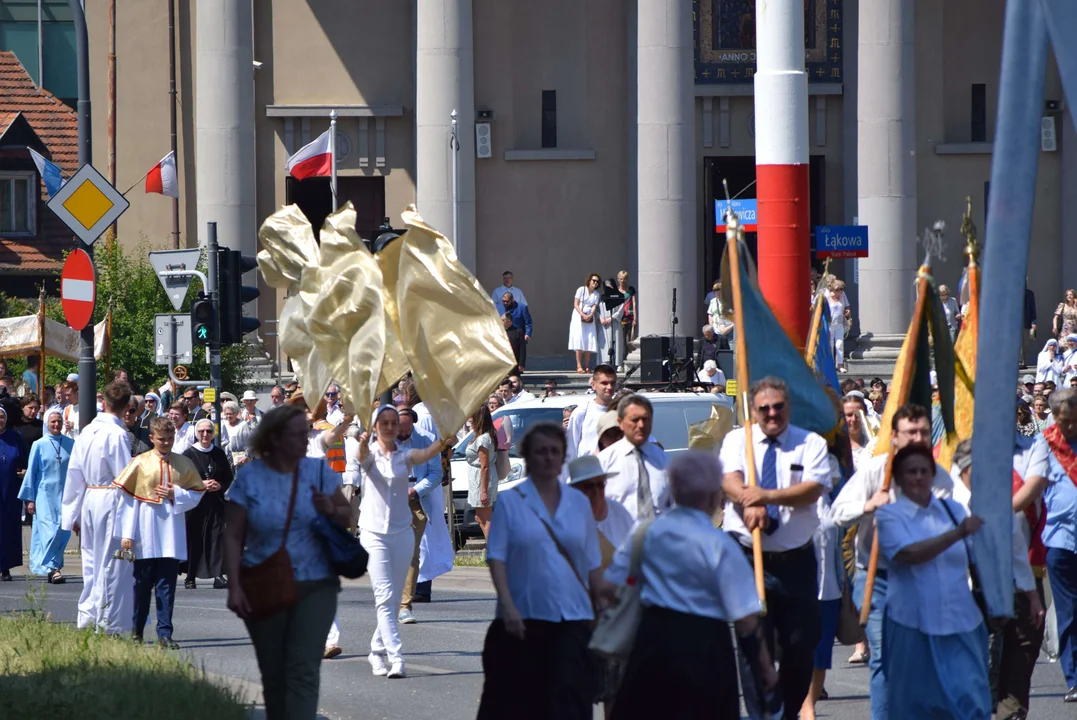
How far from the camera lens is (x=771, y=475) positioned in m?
8.88

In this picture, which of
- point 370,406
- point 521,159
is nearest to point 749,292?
point 370,406

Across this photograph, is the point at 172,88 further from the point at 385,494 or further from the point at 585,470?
the point at 585,470

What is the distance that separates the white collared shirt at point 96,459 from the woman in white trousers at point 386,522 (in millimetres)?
1909

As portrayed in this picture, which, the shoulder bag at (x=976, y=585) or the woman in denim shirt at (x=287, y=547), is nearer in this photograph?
the shoulder bag at (x=976, y=585)

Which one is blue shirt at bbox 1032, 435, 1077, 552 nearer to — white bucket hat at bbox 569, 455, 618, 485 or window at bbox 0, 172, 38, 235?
white bucket hat at bbox 569, 455, 618, 485

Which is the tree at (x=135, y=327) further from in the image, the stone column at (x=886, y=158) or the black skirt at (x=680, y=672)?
the black skirt at (x=680, y=672)

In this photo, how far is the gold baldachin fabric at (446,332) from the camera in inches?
431

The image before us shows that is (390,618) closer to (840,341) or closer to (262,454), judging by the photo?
(262,454)

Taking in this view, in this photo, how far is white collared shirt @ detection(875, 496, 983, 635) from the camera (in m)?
7.88

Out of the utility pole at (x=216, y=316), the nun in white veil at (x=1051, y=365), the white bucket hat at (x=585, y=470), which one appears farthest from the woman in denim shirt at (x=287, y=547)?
the nun in white veil at (x=1051, y=365)

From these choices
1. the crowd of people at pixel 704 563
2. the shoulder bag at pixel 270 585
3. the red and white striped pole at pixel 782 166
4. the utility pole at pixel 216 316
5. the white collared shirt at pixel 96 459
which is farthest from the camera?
the utility pole at pixel 216 316

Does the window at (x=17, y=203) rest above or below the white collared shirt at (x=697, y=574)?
above

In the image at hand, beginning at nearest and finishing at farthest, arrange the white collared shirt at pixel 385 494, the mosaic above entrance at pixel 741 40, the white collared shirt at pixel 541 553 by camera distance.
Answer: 1. the white collared shirt at pixel 541 553
2. the white collared shirt at pixel 385 494
3. the mosaic above entrance at pixel 741 40

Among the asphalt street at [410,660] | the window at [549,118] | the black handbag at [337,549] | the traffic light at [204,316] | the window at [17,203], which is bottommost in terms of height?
the asphalt street at [410,660]
